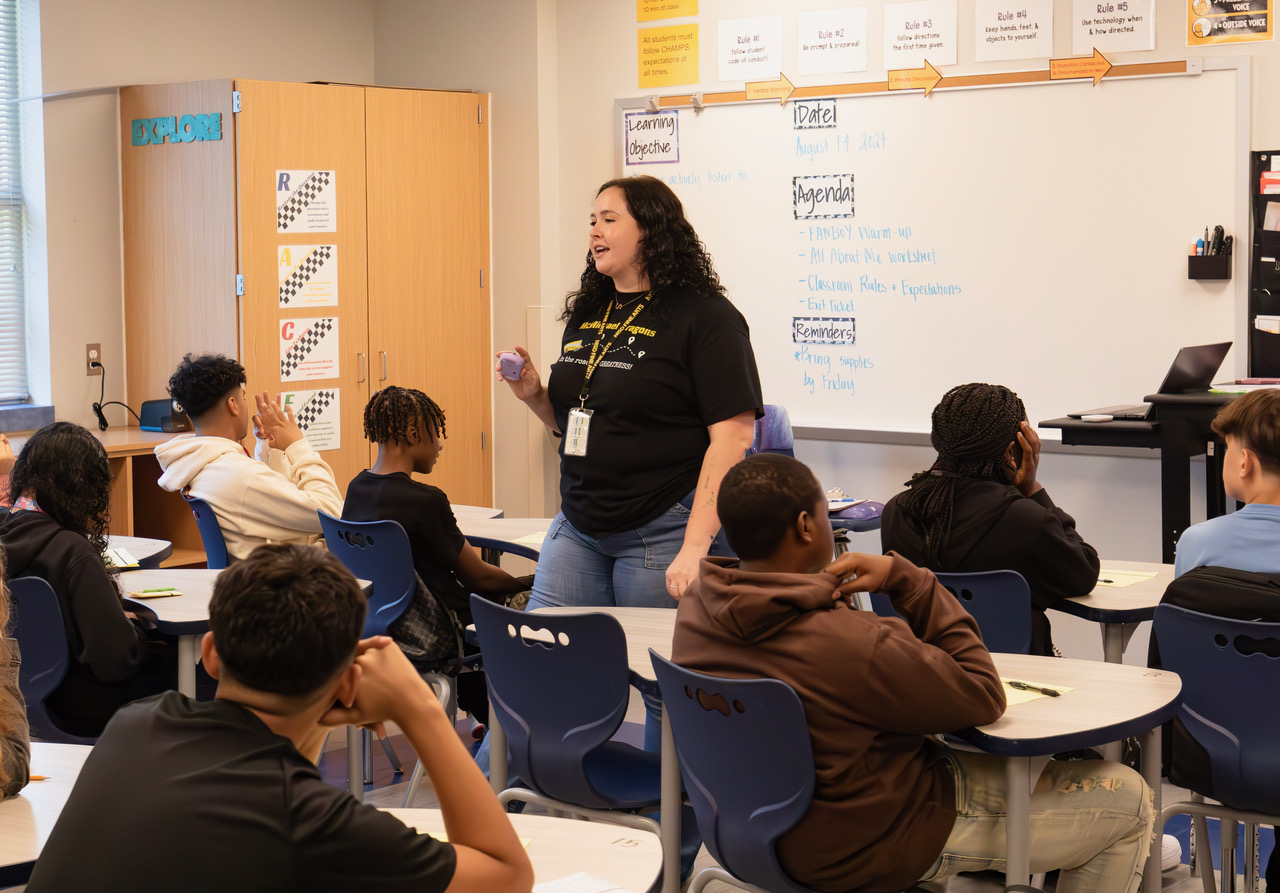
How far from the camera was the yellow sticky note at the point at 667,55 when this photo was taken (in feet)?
18.6

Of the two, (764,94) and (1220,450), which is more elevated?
(764,94)

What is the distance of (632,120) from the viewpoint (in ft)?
19.2

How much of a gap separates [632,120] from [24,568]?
3745 millimetres

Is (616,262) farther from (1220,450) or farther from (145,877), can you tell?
(1220,450)

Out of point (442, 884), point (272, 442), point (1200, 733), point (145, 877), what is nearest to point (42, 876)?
point (145, 877)

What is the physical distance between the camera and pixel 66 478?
282 cm

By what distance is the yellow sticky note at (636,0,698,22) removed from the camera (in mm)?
5648

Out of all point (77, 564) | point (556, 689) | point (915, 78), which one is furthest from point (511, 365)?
point (915, 78)

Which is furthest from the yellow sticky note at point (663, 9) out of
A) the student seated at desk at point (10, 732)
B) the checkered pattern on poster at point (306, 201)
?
the student seated at desk at point (10, 732)

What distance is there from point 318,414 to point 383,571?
7.34ft

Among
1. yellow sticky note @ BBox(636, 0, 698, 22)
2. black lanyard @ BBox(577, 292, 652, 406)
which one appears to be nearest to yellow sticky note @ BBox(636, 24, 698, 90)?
yellow sticky note @ BBox(636, 0, 698, 22)

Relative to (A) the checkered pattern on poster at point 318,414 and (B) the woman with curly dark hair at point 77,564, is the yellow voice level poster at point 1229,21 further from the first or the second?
(B) the woman with curly dark hair at point 77,564

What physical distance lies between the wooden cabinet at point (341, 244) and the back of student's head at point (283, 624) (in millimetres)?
4285

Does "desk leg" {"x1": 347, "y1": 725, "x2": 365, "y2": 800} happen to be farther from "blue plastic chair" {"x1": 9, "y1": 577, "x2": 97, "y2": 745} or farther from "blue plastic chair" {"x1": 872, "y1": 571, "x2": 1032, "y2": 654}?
"blue plastic chair" {"x1": 872, "y1": 571, "x2": 1032, "y2": 654}
